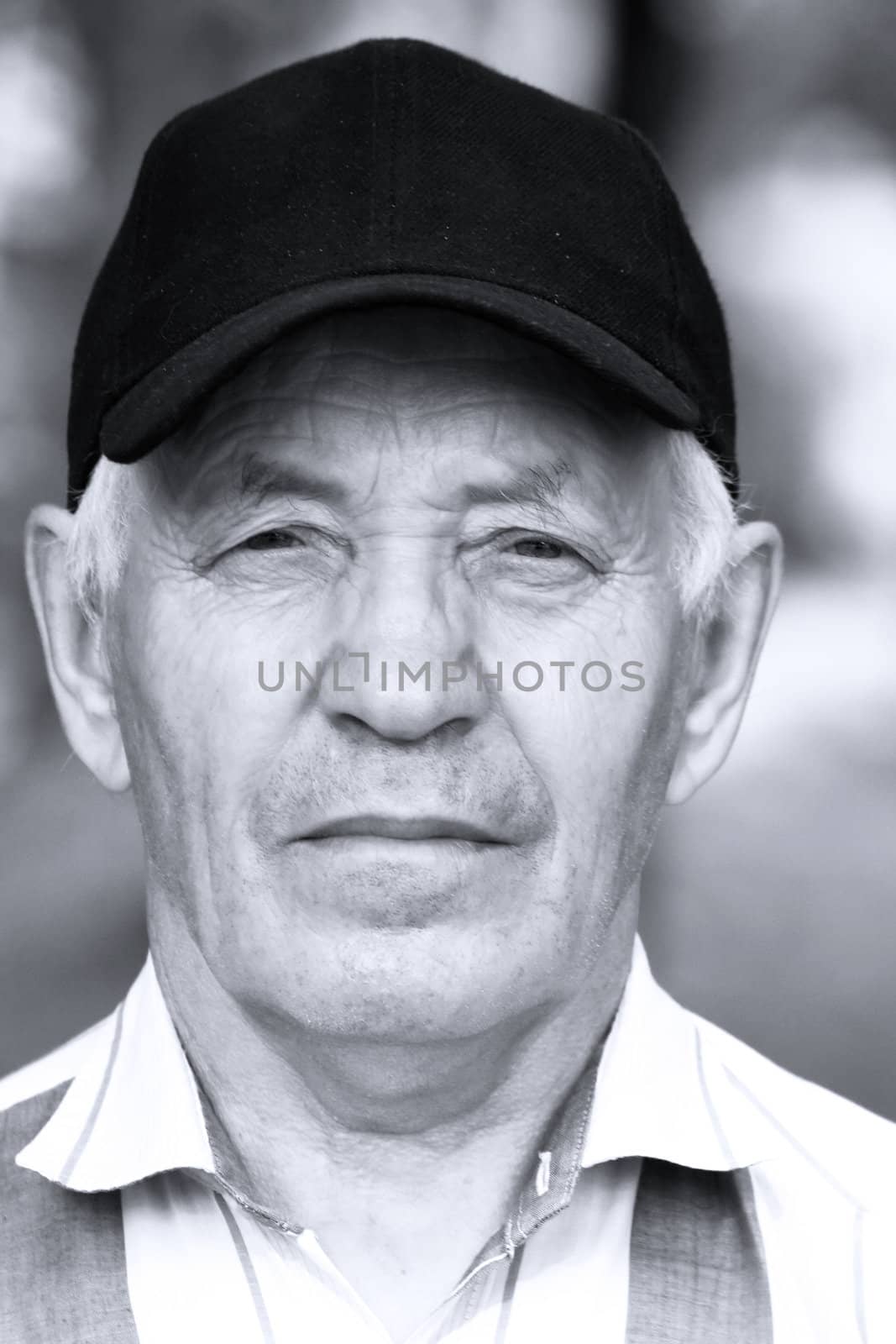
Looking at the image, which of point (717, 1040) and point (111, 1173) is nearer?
point (111, 1173)

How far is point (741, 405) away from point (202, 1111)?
1938 millimetres

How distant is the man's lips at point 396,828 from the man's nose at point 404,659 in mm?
74

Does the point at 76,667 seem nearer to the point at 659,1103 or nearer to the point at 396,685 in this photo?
the point at 396,685

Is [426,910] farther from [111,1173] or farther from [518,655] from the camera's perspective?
[111,1173]

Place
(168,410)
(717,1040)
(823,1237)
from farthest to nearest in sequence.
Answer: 1. (717,1040)
2. (823,1237)
3. (168,410)

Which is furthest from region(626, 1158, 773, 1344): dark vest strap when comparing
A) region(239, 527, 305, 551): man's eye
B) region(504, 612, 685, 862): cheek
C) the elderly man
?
region(239, 527, 305, 551): man's eye

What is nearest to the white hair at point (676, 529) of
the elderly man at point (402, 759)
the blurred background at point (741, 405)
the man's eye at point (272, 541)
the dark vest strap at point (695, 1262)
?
the elderly man at point (402, 759)

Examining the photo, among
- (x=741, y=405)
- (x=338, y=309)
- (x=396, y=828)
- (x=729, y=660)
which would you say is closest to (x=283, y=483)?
(x=338, y=309)

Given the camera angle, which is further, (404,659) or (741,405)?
(741,405)

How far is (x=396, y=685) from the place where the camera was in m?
1.52

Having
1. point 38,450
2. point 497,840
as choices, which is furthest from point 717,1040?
point 38,450

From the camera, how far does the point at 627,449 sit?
168 cm

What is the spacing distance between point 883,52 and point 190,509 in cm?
201

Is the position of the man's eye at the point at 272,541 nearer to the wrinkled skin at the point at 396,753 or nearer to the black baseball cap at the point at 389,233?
the wrinkled skin at the point at 396,753
